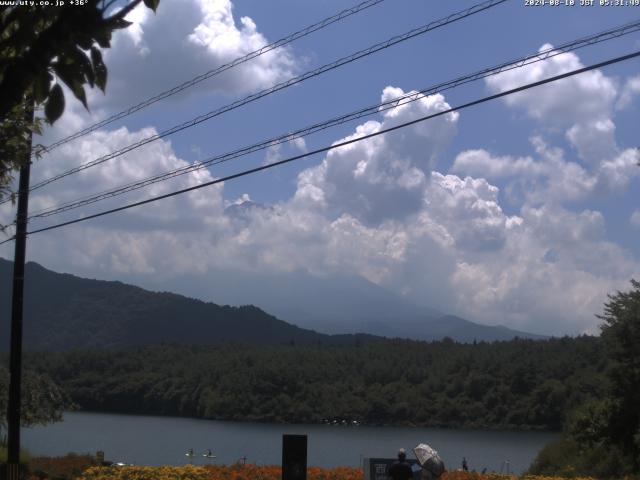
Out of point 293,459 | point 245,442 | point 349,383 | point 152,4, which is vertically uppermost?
point 152,4

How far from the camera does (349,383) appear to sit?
4761 inches

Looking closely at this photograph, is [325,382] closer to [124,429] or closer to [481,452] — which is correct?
[124,429]

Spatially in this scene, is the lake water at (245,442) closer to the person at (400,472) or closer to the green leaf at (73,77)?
the person at (400,472)

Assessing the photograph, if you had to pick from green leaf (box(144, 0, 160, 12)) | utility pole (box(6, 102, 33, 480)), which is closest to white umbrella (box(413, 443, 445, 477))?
utility pole (box(6, 102, 33, 480))

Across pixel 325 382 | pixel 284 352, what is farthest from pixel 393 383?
pixel 284 352

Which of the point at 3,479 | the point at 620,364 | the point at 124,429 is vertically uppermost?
the point at 620,364

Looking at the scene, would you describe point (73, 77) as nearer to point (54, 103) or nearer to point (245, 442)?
point (54, 103)

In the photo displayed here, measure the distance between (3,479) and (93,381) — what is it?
9826cm

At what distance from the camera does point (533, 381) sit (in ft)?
334

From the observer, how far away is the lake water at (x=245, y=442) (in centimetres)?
5444

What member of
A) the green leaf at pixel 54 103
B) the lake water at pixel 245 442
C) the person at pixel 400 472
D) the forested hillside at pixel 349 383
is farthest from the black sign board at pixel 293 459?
the forested hillside at pixel 349 383

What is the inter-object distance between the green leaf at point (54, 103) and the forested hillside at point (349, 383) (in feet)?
308

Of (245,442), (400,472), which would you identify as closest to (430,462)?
(400,472)

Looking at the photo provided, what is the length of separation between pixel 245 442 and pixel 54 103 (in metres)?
71.8
